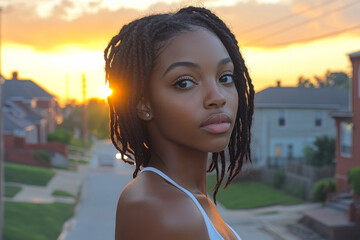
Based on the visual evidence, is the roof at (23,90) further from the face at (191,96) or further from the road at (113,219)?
the face at (191,96)

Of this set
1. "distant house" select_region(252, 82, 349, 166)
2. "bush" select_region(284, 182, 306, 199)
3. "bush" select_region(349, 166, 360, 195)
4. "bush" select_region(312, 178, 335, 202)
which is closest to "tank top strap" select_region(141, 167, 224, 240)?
"bush" select_region(349, 166, 360, 195)

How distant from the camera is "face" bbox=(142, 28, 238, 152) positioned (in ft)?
7.09

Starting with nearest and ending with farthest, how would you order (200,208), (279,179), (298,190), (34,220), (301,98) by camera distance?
(200,208) → (34,220) → (298,190) → (279,179) → (301,98)

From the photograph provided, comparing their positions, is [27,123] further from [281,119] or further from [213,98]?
[213,98]

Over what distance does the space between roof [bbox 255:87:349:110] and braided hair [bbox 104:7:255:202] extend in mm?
32977

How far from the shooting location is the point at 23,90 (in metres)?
54.7

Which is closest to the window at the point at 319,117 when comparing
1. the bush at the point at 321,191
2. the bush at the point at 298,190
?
the bush at the point at 298,190

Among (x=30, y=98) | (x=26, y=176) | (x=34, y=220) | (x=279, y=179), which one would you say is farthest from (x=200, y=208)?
(x=30, y=98)

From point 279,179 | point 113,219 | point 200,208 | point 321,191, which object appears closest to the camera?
point 200,208

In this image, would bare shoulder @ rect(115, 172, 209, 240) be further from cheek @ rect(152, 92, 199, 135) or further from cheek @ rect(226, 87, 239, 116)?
cheek @ rect(226, 87, 239, 116)

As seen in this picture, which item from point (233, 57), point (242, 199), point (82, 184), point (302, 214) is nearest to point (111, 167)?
point (82, 184)

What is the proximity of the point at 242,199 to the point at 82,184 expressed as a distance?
11.3m

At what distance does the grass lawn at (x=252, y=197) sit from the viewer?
24.9m

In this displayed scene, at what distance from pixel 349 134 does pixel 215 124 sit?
2410cm
